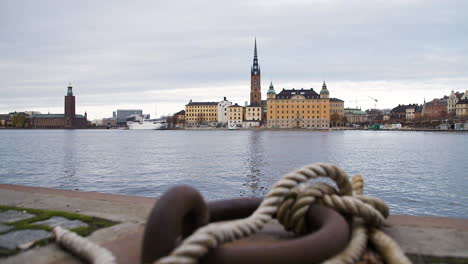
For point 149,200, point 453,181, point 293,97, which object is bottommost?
point 453,181

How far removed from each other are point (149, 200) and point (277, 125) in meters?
127

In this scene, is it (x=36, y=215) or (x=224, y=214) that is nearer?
(x=224, y=214)

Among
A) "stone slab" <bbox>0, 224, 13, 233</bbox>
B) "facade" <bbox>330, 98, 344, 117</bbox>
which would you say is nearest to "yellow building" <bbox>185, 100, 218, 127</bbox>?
"facade" <bbox>330, 98, 344, 117</bbox>

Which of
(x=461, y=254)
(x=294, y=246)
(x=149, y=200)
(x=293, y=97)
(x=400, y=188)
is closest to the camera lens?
(x=294, y=246)

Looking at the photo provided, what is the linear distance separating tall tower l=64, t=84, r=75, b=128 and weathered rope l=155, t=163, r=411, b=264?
176003 mm

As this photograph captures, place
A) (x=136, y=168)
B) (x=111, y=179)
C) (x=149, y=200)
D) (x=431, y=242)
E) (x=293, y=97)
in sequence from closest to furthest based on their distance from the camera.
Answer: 1. (x=431, y=242)
2. (x=149, y=200)
3. (x=111, y=179)
4. (x=136, y=168)
5. (x=293, y=97)

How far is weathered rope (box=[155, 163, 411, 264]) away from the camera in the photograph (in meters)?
2.24

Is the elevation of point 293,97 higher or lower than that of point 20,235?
higher

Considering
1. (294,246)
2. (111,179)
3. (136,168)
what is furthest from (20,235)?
(136,168)

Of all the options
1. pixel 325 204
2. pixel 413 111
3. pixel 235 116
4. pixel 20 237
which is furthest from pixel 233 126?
pixel 325 204

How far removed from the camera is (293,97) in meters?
129

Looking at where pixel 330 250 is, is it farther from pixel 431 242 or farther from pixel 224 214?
pixel 431 242

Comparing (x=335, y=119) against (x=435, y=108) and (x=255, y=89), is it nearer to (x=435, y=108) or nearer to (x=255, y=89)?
(x=255, y=89)

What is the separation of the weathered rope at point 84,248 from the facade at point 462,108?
486 ft
